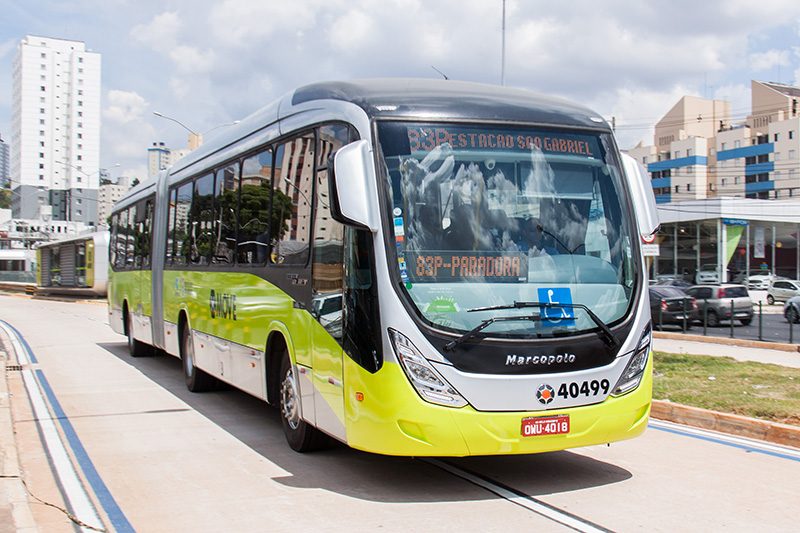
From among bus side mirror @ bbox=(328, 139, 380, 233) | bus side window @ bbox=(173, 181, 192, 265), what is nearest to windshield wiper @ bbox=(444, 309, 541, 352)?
bus side mirror @ bbox=(328, 139, 380, 233)

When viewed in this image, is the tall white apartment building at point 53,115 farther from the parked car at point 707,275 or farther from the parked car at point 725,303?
the parked car at point 725,303

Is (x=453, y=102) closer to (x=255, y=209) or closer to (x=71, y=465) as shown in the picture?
(x=255, y=209)

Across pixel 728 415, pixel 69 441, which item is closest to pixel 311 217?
pixel 69 441

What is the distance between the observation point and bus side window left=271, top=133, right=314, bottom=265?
725 cm

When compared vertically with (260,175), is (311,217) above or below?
below

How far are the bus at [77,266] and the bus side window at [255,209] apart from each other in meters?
40.7

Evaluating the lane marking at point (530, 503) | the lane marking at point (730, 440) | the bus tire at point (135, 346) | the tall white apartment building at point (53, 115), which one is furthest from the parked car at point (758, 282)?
the tall white apartment building at point (53, 115)

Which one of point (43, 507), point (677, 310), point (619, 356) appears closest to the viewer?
point (43, 507)

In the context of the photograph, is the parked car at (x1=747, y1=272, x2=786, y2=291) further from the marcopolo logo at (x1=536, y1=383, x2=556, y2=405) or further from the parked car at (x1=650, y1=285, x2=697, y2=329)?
the marcopolo logo at (x1=536, y1=383, x2=556, y2=405)

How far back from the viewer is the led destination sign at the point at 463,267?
595cm

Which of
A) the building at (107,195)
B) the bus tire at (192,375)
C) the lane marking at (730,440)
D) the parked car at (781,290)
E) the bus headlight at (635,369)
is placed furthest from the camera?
the building at (107,195)

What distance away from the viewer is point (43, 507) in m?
5.80

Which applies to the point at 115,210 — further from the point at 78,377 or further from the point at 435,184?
the point at 435,184

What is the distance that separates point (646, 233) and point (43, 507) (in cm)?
524
